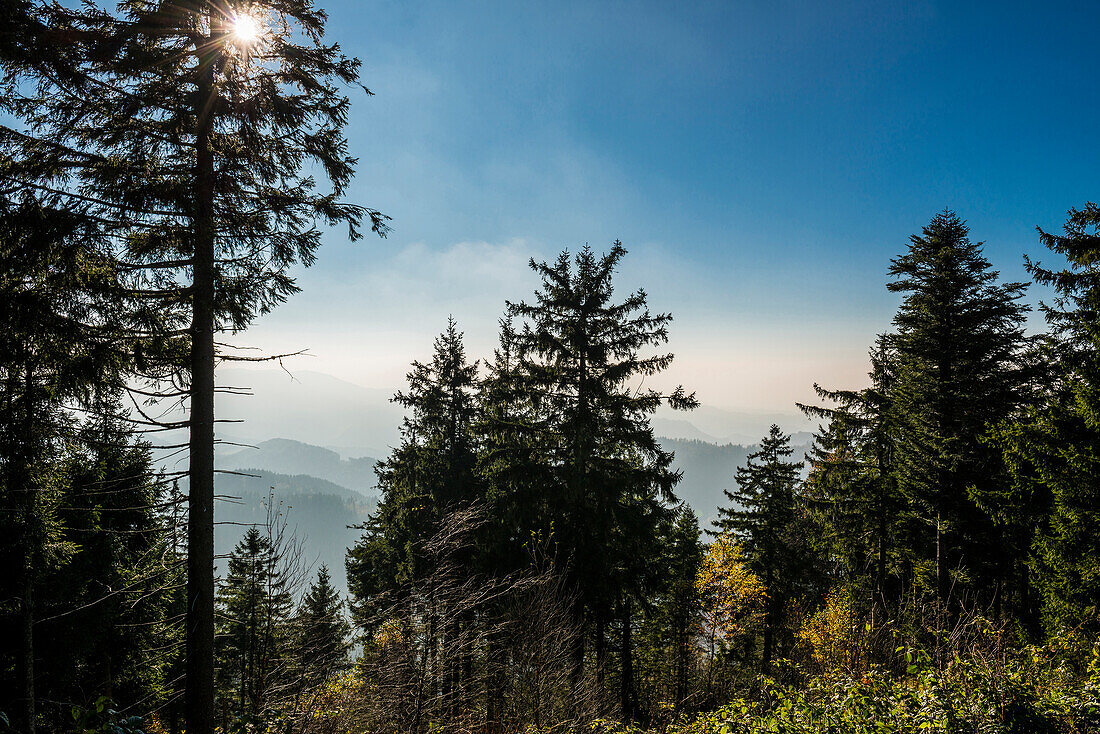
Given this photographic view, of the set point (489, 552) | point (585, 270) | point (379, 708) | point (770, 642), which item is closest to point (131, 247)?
point (379, 708)

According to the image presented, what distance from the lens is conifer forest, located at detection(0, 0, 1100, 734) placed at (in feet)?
16.6

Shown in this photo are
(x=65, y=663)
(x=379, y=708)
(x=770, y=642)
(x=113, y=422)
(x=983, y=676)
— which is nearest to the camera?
(x=983, y=676)

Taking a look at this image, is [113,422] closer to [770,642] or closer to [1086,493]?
[1086,493]

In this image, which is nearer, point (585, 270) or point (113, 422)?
point (113, 422)

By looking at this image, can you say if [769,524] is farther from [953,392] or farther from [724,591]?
[953,392]

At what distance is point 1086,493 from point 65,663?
1011 inches

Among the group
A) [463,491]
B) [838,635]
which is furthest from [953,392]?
[463,491]

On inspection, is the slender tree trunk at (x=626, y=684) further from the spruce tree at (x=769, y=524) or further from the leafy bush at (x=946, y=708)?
the leafy bush at (x=946, y=708)

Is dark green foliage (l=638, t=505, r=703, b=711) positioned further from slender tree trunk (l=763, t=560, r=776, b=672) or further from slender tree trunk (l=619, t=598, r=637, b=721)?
slender tree trunk (l=763, t=560, r=776, b=672)

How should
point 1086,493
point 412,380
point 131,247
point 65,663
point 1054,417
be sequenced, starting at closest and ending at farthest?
point 131,247 → point 1086,493 → point 1054,417 → point 65,663 → point 412,380

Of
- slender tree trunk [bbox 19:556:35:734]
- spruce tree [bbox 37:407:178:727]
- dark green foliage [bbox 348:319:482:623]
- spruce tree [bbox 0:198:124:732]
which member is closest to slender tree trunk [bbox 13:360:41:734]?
slender tree trunk [bbox 19:556:35:734]

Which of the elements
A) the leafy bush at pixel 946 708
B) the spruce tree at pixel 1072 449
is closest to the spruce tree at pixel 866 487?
the spruce tree at pixel 1072 449

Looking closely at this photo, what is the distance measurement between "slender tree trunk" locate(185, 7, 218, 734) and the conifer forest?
4 centimetres

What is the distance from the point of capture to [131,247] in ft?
18.8
